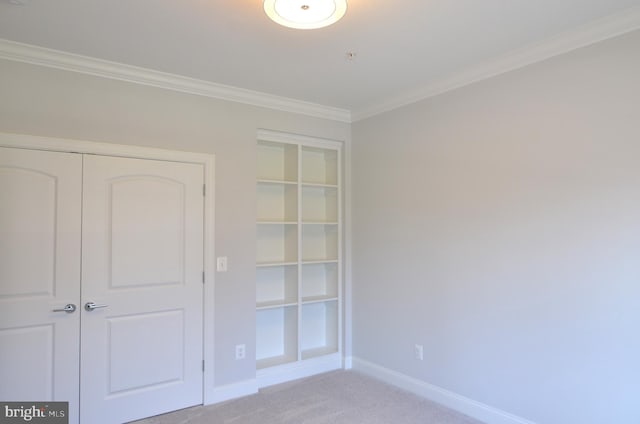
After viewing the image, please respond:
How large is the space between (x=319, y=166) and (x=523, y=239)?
2.31 meters

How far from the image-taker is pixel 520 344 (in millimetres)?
2688

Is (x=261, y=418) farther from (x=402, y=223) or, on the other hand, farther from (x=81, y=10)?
(x=81, y=10)

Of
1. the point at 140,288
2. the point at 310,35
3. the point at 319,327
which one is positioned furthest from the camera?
the point at 319,327

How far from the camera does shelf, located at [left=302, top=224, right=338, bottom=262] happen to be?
165 inches

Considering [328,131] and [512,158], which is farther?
[328,131]

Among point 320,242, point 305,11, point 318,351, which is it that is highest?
point 305,11

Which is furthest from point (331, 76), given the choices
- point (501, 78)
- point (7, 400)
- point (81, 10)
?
point (7, 400)

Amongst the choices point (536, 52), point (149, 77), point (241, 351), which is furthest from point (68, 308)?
point (536, 52)

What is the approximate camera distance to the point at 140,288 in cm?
297

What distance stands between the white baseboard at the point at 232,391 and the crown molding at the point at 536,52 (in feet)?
9.45

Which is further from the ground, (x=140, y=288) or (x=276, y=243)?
(x=276, y=243)

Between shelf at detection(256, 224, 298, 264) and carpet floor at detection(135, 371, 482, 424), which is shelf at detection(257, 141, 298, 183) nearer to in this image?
shelf at detection(256, 224, 298, 264)

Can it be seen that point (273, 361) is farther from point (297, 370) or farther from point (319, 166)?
point (319, 166)

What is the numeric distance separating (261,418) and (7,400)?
1.67 metres
